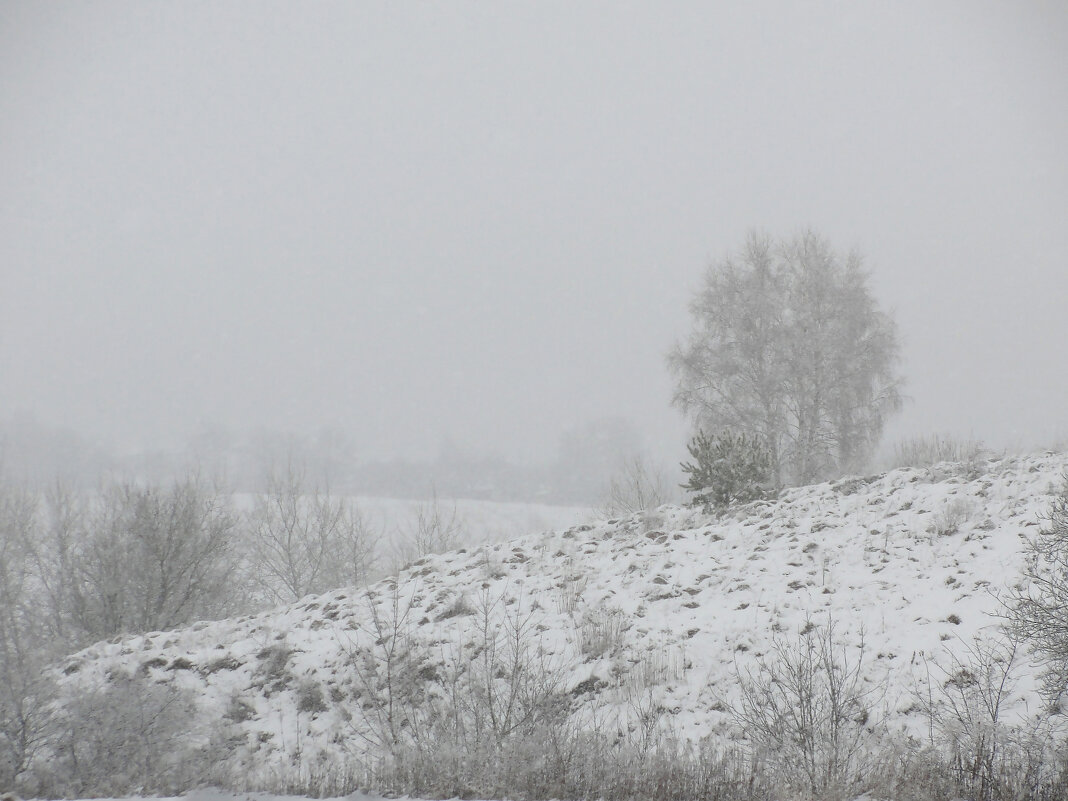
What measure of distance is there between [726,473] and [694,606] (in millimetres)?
5800

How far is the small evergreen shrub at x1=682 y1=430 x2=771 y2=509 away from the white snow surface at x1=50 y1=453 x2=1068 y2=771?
1.09 metres

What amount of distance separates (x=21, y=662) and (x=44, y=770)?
1.48 meters

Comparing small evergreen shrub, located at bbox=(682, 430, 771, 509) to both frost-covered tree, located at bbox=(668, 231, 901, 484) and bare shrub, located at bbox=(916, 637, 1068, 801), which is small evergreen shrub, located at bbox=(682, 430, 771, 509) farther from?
bare shrub, located at bbox=(916, 637, 1068, 801)

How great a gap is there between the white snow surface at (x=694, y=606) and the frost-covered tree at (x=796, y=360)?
7.88 m

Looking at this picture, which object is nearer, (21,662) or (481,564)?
(21,662)

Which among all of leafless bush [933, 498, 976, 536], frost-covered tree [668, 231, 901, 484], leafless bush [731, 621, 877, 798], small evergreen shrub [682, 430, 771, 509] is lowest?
leafless bush [731, 621, 877, 798]

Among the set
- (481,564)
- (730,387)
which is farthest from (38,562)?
(730,387)

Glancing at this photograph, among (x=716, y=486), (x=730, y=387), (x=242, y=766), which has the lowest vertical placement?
(x=242, y=766)

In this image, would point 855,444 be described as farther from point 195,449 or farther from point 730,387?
point 195,449

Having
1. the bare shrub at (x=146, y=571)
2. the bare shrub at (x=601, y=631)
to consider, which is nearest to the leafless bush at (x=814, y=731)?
the bare shrub at (x=601, y=631)

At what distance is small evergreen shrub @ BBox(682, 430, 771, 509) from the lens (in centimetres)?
1305

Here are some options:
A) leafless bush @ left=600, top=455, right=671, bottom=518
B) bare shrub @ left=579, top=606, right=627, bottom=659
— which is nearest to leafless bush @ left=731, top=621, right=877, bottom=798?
bare shrub @ left=579, top=606, right=627, bottom=659

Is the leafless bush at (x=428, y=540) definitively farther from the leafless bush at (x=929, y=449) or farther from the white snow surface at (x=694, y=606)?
the leafless bush at (x=929, y=449)

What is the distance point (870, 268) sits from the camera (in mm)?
20812
